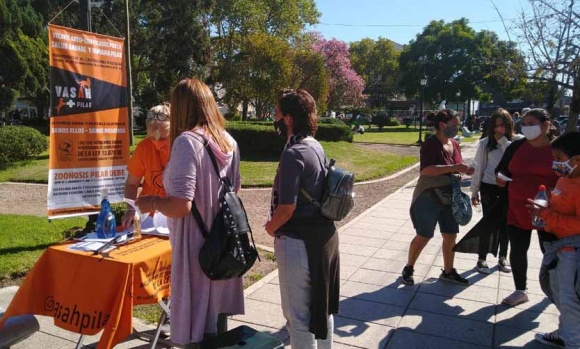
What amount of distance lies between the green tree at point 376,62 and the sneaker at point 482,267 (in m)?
64.3

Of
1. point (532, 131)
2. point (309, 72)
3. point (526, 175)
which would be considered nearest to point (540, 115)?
point (532, 131)

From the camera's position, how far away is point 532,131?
387 cm

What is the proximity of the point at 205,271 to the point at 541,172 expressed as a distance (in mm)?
2980

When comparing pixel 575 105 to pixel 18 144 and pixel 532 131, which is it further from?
pixel 18 144

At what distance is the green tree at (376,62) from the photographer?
68.3 meters

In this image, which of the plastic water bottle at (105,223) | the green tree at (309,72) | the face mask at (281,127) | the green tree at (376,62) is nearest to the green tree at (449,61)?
the green tree at (309,72)

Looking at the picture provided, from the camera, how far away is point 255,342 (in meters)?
2.35

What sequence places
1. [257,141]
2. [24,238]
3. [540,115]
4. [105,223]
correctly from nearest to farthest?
[105,223] → [540,115] → [24,238] → [257,141]

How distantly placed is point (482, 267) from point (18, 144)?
1271 cm

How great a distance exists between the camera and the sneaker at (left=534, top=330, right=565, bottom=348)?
11.6ft

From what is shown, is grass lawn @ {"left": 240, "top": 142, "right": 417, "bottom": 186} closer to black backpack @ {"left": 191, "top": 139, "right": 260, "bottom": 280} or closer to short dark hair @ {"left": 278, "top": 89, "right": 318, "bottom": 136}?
short dark hair @ {"left": 278, "top": 89, "right": 318, "bottom": 136}

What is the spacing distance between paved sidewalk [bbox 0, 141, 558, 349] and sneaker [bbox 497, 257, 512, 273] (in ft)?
0.27

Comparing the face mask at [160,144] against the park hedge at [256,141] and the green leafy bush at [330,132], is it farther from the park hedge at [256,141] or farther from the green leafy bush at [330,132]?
the green leafy bush at [330,132]

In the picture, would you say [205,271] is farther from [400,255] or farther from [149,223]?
[400,255]
